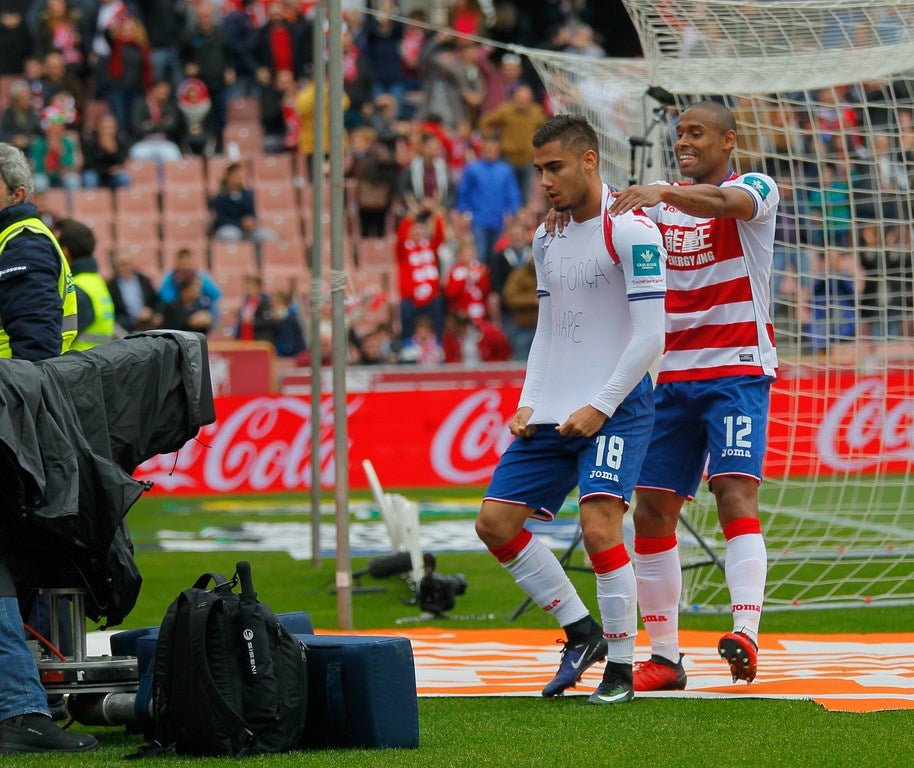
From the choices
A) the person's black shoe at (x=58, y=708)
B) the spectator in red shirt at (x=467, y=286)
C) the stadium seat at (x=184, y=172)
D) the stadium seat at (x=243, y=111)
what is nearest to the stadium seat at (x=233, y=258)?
the stadium seat at (x=184, y=172)

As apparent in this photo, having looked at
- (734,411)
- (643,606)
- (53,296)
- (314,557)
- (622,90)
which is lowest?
(314,557)

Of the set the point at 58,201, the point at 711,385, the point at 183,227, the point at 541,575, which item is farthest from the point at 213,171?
the point at 541,575

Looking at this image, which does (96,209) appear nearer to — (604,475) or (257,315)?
(257,315)

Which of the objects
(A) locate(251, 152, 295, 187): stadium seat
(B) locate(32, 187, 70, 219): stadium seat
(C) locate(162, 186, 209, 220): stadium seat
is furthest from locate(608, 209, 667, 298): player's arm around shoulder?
(A) locate(251, 152, 295, 187): stadium seat

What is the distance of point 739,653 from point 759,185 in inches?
72.7

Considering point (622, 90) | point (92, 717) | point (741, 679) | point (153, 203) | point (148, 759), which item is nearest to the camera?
point (148, 759)

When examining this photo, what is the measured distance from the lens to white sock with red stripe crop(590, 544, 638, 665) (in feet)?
20.1

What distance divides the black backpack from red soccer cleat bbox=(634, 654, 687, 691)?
68.1 inches

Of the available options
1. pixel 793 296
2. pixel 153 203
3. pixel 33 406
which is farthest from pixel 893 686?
pixel 153 203

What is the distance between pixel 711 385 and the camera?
6.69m

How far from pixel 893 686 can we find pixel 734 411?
4.08 feet

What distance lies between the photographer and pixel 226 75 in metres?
23.1

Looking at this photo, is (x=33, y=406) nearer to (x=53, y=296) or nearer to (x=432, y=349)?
(x=53, y=296)

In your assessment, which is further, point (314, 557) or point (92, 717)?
point (314, 557)
